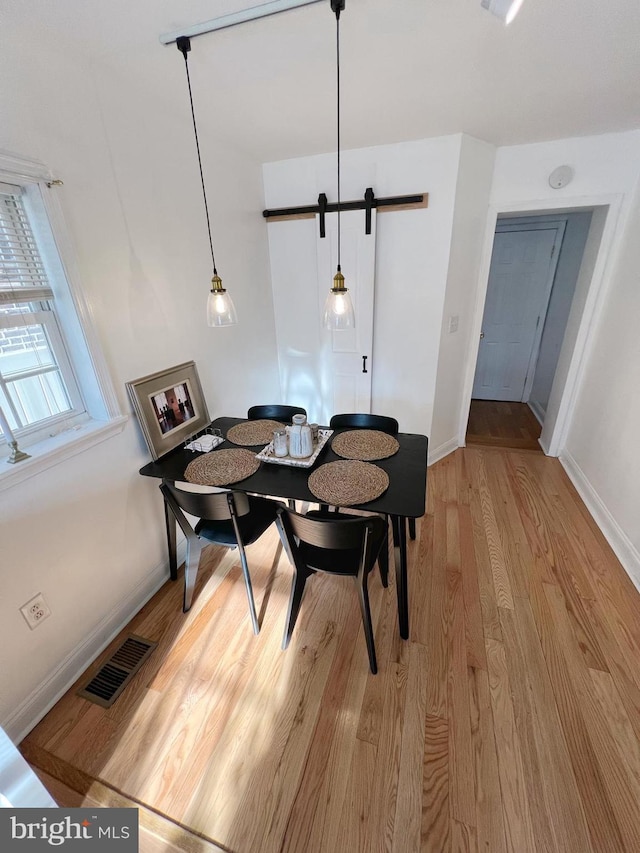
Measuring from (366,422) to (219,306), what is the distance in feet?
3.48

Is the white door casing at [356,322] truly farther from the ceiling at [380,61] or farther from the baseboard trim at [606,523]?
the baseboard trim at [606,523]

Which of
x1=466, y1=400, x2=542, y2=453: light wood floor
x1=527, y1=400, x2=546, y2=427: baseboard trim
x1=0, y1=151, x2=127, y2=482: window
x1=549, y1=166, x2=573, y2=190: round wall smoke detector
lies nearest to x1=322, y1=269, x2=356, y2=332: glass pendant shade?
x1=0, y1=151, x2=127, y2=482: window

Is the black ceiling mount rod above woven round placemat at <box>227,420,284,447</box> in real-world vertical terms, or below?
above

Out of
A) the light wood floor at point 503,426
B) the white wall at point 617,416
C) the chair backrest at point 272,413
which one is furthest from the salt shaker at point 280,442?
the light wood floor at point 503,426

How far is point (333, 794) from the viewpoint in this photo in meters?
1.15

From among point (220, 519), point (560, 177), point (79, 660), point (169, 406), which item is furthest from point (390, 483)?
point (560, 177)

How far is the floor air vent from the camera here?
4.78ft

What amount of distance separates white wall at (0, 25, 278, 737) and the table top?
20 centimetres

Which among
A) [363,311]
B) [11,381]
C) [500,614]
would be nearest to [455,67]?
[363,311]

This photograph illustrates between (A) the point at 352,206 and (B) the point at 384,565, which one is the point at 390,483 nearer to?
(B) the point at 384,565

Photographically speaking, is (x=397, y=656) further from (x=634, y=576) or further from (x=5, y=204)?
(x=5, y=204)

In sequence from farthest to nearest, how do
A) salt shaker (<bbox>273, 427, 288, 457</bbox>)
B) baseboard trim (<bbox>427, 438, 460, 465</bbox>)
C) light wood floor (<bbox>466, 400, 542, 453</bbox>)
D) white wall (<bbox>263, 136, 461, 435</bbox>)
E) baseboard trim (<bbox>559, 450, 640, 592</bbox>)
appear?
1. light wood floor (<bbox>466, 400, 542, 453</bbox>)
2. baseboard trim (<bbox>427, 438, 460, 465</bbox>)
3. white wall (<bbox>263, 136, 461, 435</bbox>)
4. baseboard trim (<bbox>559, 450, 640, 592</bbox>)
5. salt shaker (<bbox>273, 427, 288, 457</bbox>)

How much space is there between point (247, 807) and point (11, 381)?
5.72 feet

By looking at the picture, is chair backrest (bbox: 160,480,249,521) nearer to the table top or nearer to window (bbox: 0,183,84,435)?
the table top
